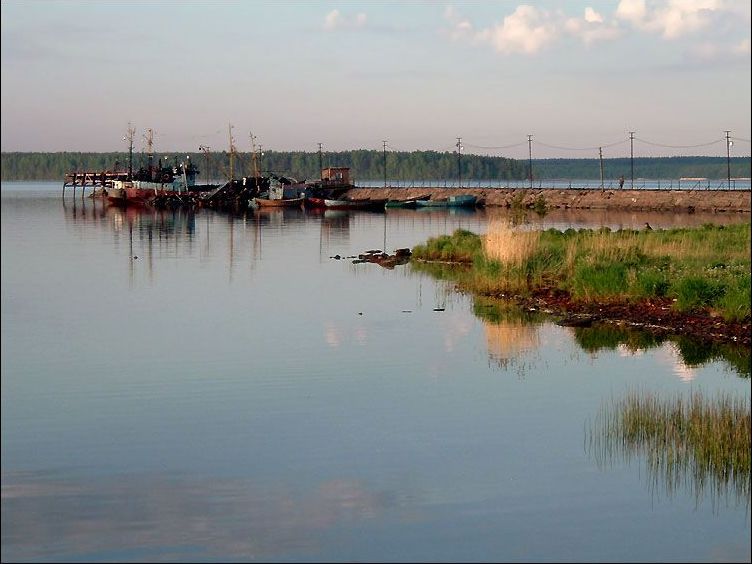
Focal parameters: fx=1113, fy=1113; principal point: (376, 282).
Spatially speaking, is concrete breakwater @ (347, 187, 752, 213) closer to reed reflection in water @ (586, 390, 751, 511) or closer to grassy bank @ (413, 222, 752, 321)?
grassy bank @ (413, 222, 752, 321)

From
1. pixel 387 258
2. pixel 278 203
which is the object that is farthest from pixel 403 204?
pixel 387 258

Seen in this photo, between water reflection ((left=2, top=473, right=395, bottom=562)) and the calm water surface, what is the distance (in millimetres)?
41

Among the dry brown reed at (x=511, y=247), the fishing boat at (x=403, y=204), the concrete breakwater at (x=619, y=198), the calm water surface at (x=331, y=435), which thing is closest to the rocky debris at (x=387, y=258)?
the dry brown reed at (x=511, y=247)

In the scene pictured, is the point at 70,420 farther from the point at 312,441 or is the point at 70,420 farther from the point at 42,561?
the point at 42,561

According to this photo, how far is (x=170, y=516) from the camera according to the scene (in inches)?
562

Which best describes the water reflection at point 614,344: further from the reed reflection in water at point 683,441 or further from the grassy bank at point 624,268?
the reed reflection in water at point 683,441

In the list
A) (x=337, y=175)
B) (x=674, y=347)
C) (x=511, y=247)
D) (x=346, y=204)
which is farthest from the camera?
(x=337, y=175)

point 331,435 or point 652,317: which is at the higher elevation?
point 652,317

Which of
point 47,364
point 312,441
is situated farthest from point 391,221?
point 312,441

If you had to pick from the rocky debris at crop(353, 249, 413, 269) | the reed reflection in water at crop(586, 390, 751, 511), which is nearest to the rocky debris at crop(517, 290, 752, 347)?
the reed reflection in water at crop(586, 390, 751, 511)

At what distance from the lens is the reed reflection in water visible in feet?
51.3

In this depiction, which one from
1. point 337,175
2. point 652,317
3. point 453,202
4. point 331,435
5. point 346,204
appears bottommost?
point 331,435

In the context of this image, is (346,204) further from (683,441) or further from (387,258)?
(683,441)

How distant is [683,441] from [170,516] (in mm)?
8122
